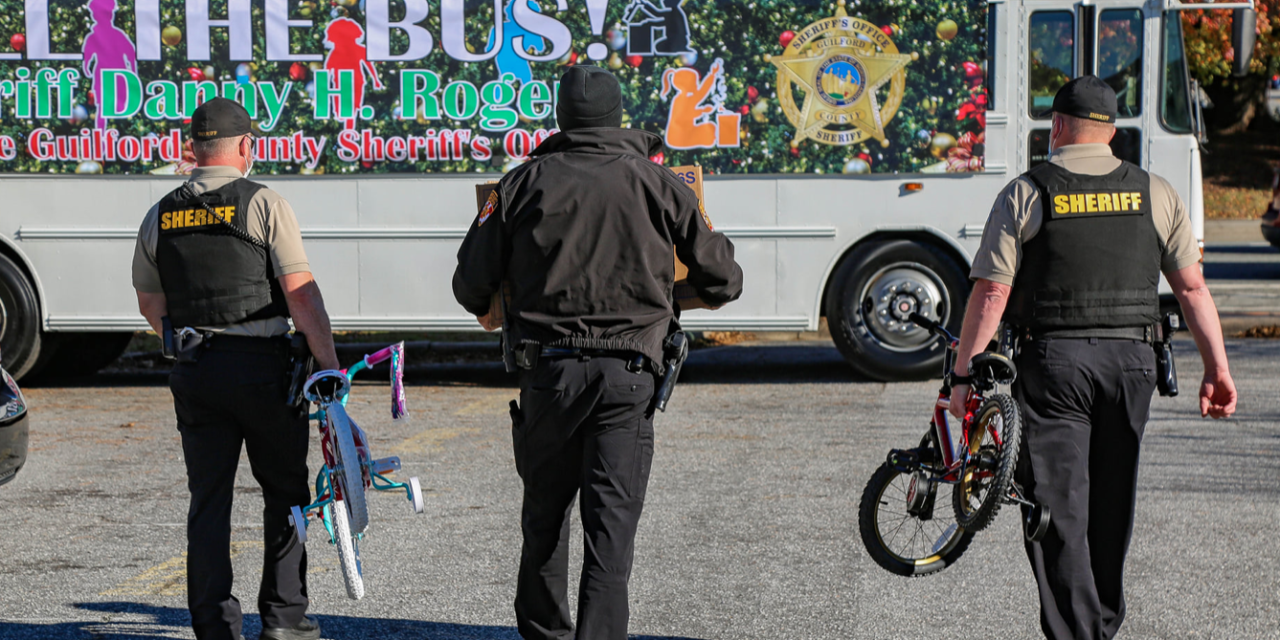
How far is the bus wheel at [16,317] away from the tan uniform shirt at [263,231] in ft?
21.9

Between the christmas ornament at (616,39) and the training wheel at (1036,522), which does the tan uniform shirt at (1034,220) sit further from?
the christmas ornament at (616,39)

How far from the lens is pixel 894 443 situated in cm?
838

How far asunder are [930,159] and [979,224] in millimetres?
595

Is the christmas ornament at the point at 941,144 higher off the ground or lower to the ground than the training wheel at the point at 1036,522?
higher

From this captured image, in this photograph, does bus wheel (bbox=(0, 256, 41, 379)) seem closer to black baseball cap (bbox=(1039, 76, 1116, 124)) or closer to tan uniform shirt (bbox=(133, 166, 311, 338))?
tan uniform shirt (bbox=(133, 166, 311, 338))

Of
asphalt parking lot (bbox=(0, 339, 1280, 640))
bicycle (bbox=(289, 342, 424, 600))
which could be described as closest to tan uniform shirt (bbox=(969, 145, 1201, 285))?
asphalt parking lot (bbox=(0, 339, 1280, 640))

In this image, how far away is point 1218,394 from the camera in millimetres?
4406

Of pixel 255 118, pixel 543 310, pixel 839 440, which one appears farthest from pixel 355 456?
pixel 255 118

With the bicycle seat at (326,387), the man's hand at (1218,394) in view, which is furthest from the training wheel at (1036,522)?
the bicycle seat at (326,387)

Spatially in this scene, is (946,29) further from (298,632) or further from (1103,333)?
(298,632)

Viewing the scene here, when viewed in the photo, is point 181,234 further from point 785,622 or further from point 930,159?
point 930,159

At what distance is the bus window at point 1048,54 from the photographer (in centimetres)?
1041

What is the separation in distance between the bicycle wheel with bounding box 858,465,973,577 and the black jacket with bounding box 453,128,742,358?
138cm

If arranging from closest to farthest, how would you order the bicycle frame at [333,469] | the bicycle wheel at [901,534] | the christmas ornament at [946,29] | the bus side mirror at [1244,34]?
the bicycle frame at [333,469]
the bicycle wheel at [901,534]
the bus side mirror at [1244,34]
the christmas ornament at [946,29]
